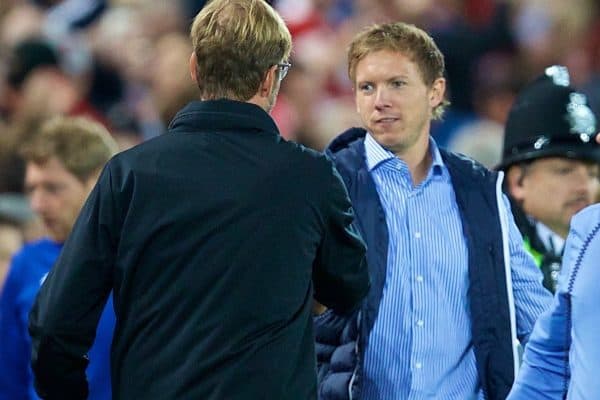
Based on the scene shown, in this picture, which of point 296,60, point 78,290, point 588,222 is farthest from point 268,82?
point 296,60

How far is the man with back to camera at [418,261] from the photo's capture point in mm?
3734

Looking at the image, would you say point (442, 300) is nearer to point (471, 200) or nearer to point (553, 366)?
point (471, 200)

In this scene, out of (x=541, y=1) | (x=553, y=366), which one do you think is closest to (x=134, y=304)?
(x=553, y=366)

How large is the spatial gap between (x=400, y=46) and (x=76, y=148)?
129 centimetres

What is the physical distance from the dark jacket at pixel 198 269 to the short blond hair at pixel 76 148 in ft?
5.50

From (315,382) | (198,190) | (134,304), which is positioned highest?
(198,190)

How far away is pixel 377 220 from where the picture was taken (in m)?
3.76

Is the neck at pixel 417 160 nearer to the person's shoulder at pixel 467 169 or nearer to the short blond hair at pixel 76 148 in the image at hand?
the person's shoulder at pixel 467 169

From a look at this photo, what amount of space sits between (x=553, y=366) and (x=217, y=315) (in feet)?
2.32

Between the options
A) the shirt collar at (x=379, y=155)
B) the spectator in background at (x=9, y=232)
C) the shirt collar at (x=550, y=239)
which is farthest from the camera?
the spectator in background at (x=9, y=232)

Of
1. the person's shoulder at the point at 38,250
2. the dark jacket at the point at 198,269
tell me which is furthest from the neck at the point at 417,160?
the person's shoulder at the point at 38,250

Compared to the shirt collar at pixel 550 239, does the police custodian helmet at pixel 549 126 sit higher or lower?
higher

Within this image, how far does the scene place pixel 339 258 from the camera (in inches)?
122

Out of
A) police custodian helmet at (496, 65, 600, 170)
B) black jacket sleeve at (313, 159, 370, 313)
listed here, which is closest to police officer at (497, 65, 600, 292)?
police custodian helmet at (496, 65, 600, 170)
